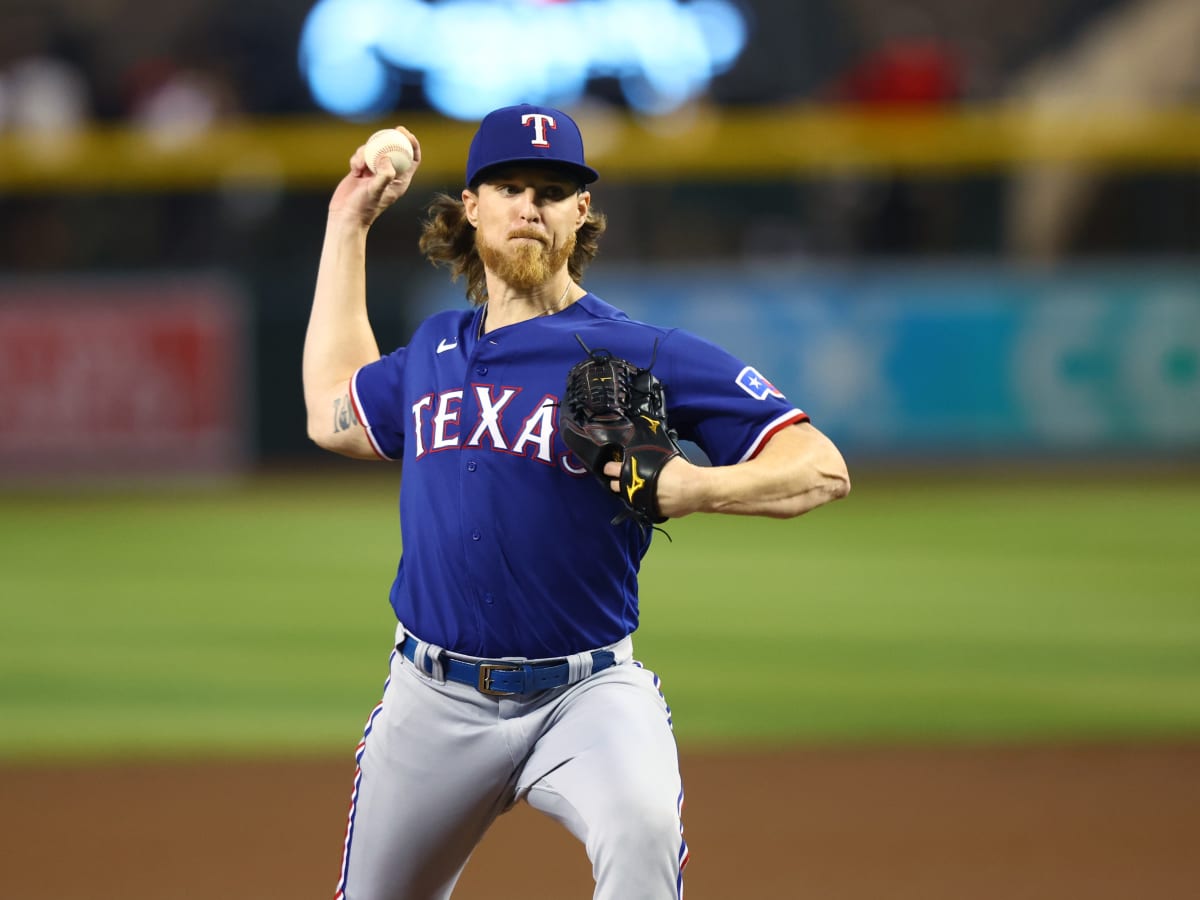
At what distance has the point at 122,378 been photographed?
1466 cm

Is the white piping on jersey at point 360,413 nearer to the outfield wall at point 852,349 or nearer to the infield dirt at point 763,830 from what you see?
the infield dirt at point 763,830

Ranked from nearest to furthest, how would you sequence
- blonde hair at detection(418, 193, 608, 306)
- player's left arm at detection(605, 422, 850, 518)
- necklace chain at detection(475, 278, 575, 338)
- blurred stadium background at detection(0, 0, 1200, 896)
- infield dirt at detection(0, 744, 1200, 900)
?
player's left arm at detection(605, 422, 850, 518) → necklace chain at detection(475, 278, 575, 338) → blonde hair at detection(418, 193, 608, 306) → infield dirt at detection(0, 744, 1200, 900) → blurred stadium background at detection(0, 0, 1200, 896)

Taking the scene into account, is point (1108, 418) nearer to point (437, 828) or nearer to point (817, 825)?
point (817, 825)

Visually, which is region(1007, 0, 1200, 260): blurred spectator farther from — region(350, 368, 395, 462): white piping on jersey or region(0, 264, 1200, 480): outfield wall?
region(350, 368, 395, 462): white piping on jersey

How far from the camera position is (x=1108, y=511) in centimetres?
1327

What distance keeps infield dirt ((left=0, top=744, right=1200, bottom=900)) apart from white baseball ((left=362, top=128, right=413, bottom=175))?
2.46 meters

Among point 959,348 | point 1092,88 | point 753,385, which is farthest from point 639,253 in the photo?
point 753,385

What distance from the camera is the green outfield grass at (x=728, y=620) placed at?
7.52 m

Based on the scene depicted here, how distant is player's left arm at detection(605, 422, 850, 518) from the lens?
3.14m

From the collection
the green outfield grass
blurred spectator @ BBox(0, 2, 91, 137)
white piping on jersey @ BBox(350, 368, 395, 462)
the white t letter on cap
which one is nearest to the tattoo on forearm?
white piping on jersey @ BBox(350, 368, 395, 462)

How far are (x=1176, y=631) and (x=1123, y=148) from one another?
23.8ft

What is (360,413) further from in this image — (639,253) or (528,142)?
(639,253)

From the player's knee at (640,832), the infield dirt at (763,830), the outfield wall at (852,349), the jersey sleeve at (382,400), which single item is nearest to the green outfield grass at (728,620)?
the infield dirt at (763,830)

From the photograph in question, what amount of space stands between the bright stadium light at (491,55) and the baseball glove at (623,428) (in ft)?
40.4
